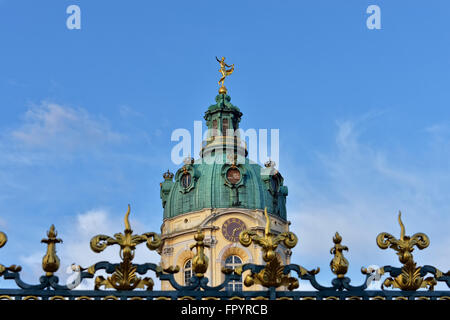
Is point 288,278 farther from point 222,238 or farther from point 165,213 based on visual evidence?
point 165,213

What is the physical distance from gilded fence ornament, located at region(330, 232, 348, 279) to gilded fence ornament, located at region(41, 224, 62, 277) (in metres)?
5.74

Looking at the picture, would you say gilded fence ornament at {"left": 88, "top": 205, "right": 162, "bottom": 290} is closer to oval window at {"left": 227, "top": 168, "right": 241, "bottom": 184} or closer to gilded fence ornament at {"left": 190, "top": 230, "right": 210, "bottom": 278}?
gilded fence ornament at {"left": 190, "top": 230, "right": 210, "bottom": 278}

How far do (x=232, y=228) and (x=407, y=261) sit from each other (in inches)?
1851

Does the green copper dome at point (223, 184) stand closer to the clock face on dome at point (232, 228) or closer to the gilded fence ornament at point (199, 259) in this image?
the clock face on dome at point (232, 228)

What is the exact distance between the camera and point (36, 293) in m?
15.6

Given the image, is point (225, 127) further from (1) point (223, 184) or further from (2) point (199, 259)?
(2) point (199, 259)

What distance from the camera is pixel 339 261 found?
16250 mm

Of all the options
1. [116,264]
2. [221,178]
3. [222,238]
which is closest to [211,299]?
[116,264]

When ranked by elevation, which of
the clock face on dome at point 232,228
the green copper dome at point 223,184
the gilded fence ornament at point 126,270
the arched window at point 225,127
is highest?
the arched window at point 225,127

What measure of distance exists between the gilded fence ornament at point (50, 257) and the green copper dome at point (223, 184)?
1928 inches

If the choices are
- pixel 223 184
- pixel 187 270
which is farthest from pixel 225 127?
pixel 187 270

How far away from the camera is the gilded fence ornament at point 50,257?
15633mm

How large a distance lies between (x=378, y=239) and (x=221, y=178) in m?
50.5

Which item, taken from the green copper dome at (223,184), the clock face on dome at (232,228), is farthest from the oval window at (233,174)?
the clock face on dome at (232,228)
